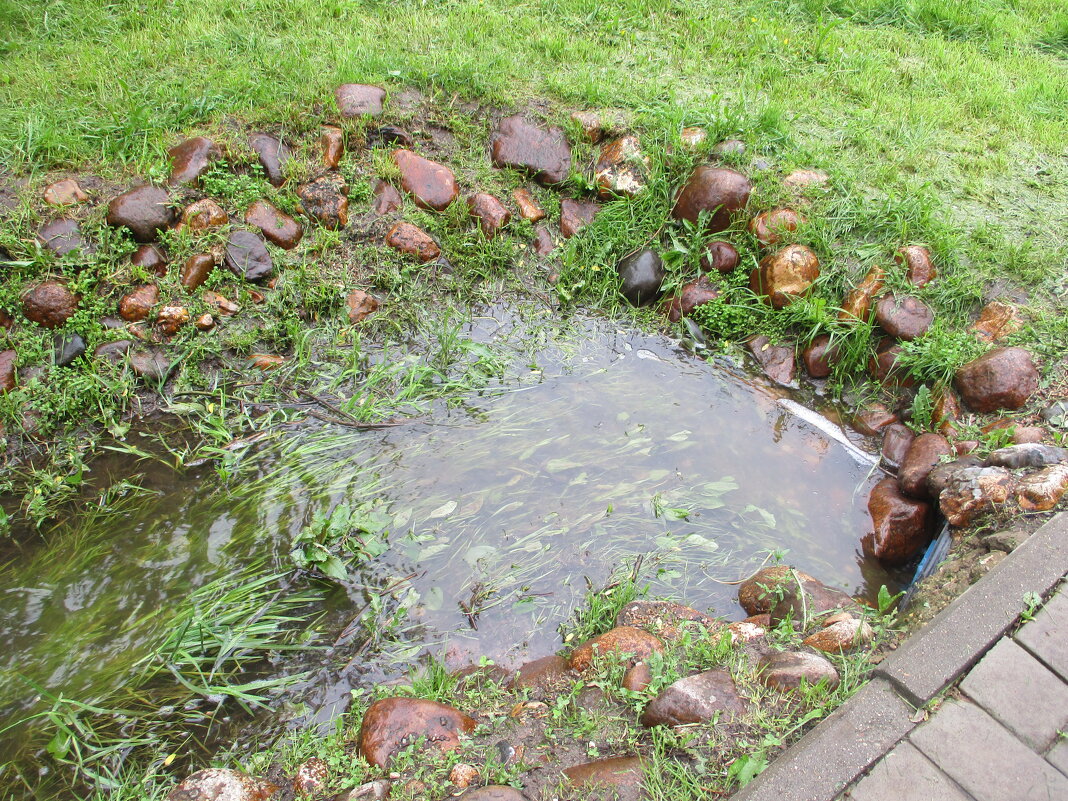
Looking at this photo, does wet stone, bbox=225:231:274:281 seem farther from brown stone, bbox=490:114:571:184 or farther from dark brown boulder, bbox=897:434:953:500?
dark brown boulder, bbox=897:434:953:500

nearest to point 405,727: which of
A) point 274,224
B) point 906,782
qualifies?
point 906,782

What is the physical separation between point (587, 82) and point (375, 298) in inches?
87.5

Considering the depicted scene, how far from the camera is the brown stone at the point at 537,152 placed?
15.5 feet

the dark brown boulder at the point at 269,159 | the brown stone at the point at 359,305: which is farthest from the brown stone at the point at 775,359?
the dark brown boulder at the point at 269,159

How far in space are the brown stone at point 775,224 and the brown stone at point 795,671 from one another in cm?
261

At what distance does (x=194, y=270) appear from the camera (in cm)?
401

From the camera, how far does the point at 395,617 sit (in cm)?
289

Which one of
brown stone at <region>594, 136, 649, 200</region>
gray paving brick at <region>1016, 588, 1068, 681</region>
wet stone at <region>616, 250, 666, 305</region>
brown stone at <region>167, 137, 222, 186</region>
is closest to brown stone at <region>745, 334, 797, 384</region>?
wet stone at <region>616, 250, 666, 305</region>

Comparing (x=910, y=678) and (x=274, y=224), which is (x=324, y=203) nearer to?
(x=274, y=224)

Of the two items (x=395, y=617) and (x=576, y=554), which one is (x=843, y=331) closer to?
(x=576, y=554)

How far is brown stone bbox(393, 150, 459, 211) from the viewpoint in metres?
4.56

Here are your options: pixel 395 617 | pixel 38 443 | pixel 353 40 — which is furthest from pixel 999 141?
pixel 38 443

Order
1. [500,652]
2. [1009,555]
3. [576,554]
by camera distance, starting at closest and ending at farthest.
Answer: [1009,555] → [500,652] → [576,554]

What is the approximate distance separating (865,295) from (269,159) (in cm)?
364
